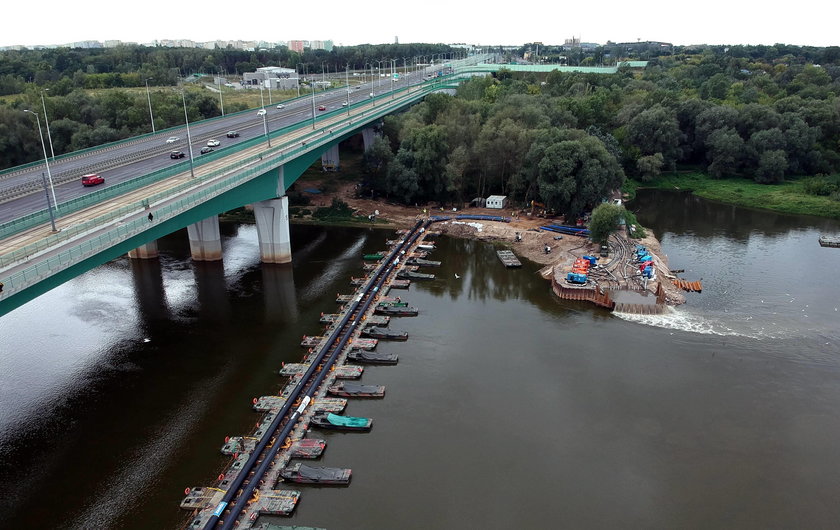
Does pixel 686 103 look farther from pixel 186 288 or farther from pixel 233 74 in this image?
pixel 233 74

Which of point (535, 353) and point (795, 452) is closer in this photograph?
point (795, 452)

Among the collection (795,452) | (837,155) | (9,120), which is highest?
(9,120)

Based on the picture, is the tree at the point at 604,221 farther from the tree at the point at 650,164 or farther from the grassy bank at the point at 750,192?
the tree at the point at 650,164

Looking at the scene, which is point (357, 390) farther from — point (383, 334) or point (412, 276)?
point (412, 276)

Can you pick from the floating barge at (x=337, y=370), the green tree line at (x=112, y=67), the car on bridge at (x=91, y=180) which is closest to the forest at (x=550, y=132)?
the green tree line at (x=112, y=67)

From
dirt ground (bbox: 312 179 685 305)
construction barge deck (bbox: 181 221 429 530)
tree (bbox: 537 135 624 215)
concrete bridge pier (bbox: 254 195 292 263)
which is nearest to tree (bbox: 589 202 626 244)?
dirt ground (bbox: 312 179 685 305)

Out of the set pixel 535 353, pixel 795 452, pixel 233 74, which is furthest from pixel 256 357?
pixel 233 74
